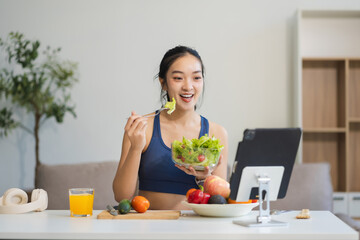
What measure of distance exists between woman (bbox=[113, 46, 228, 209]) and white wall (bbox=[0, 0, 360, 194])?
1.93 m

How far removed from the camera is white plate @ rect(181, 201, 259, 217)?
1.80 metres

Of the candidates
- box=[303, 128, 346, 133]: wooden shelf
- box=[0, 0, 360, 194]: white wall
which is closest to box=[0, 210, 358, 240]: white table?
box=[303, 128, 346, 133]: wooden shelf

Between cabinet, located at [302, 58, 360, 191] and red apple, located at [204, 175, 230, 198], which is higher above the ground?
cabinet, located at [302, 58, 360, 191]

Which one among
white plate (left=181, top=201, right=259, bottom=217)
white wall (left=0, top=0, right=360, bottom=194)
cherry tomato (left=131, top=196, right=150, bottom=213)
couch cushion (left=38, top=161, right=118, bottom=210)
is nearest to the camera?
white plate (left=181, top=201, right=259, bottom=217)

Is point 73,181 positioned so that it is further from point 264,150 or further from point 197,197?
point 264,150

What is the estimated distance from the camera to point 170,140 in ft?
8.31

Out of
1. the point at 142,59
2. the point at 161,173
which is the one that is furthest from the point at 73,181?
the point at 142,59

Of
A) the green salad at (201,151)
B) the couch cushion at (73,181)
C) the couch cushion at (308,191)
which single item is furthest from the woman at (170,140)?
the couch cushion at (308,191)

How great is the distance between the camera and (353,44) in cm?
439

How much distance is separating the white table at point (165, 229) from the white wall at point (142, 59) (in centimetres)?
270

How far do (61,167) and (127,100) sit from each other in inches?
56.8

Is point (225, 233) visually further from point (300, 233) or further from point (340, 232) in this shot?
point (340, 232)

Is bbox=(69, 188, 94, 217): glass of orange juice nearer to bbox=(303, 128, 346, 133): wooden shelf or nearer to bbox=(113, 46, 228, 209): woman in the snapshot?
bbox=(113, 46, 228, 209): woman

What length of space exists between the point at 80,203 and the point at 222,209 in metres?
0.51
